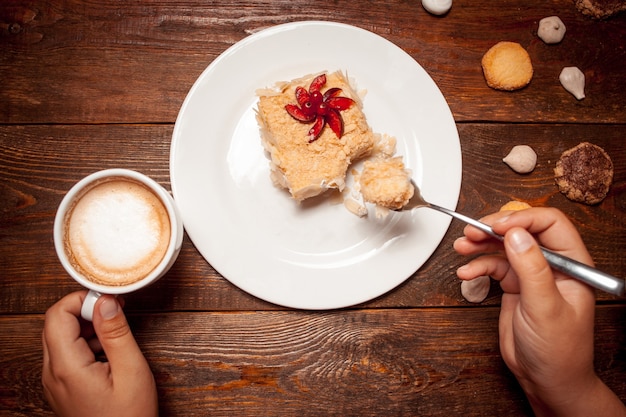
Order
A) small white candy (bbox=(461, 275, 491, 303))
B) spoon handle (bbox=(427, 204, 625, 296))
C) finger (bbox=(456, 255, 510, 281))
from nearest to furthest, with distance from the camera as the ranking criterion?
spoon handle (bbox=(427, 204, 625, 296)) → finger (bbox=(456, 255, 510, 281)) → small white candy (bbox=(461, 275, 491, 303))

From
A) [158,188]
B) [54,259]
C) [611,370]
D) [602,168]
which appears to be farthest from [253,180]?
[611,370]

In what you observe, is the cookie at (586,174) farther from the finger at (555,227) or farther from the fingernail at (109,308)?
the fingernail at (109,308)

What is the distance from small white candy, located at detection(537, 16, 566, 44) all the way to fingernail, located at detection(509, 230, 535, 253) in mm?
1149

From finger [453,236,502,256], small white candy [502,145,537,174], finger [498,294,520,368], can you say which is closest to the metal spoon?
finger [453,236,502,256]

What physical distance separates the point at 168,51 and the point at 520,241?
5.51 ft

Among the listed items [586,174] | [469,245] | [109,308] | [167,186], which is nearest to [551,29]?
[586,174]

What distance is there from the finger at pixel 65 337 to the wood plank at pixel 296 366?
0.28 m

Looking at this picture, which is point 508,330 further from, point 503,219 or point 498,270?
point 503,219

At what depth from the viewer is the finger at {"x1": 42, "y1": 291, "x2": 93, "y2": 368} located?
1929 millimetres

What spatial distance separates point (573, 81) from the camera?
2.32m

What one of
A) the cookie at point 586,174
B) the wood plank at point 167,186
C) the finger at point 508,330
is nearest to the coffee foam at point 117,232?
the wood plank at point 167,186

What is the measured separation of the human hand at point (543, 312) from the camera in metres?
1.69

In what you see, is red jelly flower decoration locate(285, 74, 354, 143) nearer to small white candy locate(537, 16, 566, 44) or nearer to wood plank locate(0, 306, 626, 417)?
wood plank locate(0, 306, 626, 417)

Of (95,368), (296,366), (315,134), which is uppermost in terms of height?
(315,134)
